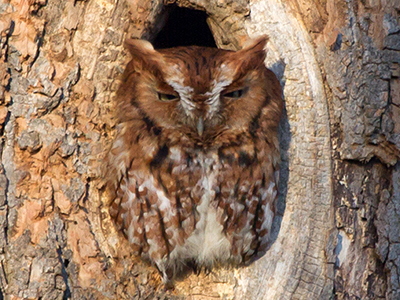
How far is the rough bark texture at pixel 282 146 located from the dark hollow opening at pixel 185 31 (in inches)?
22.5

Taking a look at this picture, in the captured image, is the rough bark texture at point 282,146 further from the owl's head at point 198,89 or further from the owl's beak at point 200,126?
the owl's beak at point 200,126

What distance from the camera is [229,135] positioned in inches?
87.0

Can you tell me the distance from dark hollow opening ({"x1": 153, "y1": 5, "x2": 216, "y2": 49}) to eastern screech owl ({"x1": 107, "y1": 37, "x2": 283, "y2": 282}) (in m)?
0.83

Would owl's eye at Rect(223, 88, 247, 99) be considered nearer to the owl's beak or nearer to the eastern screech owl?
the eastern screech owl

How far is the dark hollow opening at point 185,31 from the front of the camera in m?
3.04

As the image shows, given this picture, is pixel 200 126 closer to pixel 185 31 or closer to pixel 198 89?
pixel 198 89

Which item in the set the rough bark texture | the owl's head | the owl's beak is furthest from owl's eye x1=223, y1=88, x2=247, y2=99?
the rough bark texture

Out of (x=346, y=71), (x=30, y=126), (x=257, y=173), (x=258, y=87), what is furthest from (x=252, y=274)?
(x=30, y=126)

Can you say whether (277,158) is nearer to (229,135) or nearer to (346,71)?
(229,135)

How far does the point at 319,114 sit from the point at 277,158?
26cm

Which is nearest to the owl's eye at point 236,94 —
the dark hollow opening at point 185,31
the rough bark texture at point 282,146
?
the rough bark texture at point 282,146

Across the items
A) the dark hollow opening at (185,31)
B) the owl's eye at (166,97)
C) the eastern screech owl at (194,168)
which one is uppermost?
the dark hollow opening at (185,31)

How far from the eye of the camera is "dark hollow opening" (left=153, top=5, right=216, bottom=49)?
3.04m

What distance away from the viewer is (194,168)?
2229 millimetres
